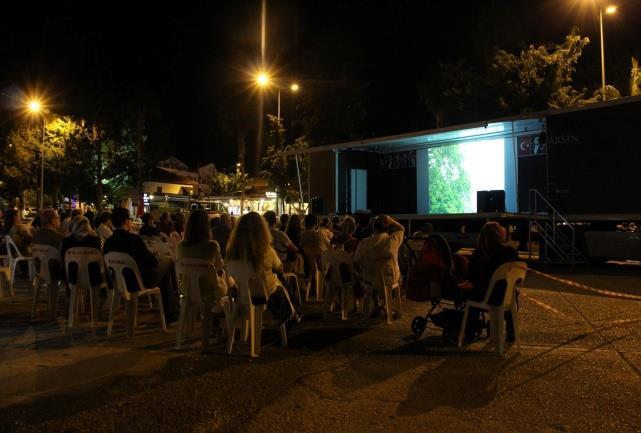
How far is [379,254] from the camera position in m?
7.05

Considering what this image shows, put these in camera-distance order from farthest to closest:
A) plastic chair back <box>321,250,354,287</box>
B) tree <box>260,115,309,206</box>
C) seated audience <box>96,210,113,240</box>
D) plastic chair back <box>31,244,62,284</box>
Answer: tree <box>260,115,309,206</box> → seated audience <box>96,210,113,240</box> → plastic chair back <box>321,250,354,287</box> → plastic chair back <box>31,244,62,284</box>

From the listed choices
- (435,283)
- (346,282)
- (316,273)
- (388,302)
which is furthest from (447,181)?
(435,283)

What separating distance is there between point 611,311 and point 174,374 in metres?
5.88

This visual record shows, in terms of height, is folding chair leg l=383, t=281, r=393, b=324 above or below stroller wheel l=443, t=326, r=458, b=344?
above

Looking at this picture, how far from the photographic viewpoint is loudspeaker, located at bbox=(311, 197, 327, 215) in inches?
784

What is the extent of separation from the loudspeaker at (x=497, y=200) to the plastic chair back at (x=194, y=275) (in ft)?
35.5

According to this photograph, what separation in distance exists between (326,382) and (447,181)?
51.4 ft

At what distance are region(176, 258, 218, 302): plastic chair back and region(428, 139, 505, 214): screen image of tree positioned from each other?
1421 cm

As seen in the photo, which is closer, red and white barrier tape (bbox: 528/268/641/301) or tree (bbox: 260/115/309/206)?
red and white barrier tape (bbox: 528/268/641/301)

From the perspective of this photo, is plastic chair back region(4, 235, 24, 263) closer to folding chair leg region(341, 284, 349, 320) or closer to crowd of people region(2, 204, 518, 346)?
crowd of people region(2, 204, 518, 346)

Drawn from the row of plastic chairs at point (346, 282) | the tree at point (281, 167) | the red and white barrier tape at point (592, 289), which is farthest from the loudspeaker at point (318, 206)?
the row of plastic chairs at point (346, 282)

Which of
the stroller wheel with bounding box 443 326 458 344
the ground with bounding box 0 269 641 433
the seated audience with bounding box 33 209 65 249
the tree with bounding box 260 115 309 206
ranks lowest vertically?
the ground with bounding box 0 269 641 433

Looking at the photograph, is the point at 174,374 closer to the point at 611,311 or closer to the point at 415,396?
the point at 415,396

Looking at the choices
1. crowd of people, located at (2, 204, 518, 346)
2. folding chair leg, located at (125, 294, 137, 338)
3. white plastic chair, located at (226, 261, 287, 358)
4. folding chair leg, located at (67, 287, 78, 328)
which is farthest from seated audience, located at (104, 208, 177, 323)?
white plastic chair, located at (226, 261, 287, 358)
